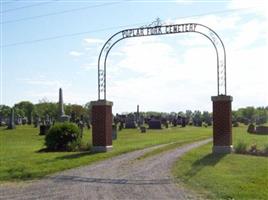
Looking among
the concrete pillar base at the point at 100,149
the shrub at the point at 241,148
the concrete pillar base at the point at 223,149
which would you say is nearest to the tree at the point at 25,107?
the concrete pillar base at the point at 100,149

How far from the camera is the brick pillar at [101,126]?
22.8 metres

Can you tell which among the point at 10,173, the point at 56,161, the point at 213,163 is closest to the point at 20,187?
the point at 10,173

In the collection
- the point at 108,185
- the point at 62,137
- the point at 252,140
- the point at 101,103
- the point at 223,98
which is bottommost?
the point at 108,185

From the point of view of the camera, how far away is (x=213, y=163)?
17.6 meters

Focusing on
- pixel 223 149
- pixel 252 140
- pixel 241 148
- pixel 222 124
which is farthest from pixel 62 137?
pixel 252 140

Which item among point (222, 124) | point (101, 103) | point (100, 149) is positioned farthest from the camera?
point (101, 103)

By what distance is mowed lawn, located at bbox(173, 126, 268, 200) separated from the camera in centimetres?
1202

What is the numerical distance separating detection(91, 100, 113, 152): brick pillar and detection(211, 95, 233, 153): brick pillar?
4.80 m

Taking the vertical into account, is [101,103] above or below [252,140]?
above

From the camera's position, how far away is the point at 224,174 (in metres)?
14.9

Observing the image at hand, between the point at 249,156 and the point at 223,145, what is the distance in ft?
3.83

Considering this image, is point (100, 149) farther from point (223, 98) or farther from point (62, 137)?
point (223, 98)

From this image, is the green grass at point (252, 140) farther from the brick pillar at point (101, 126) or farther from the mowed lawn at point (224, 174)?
the brick pillar at point (101, 126)

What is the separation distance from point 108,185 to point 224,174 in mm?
3631
